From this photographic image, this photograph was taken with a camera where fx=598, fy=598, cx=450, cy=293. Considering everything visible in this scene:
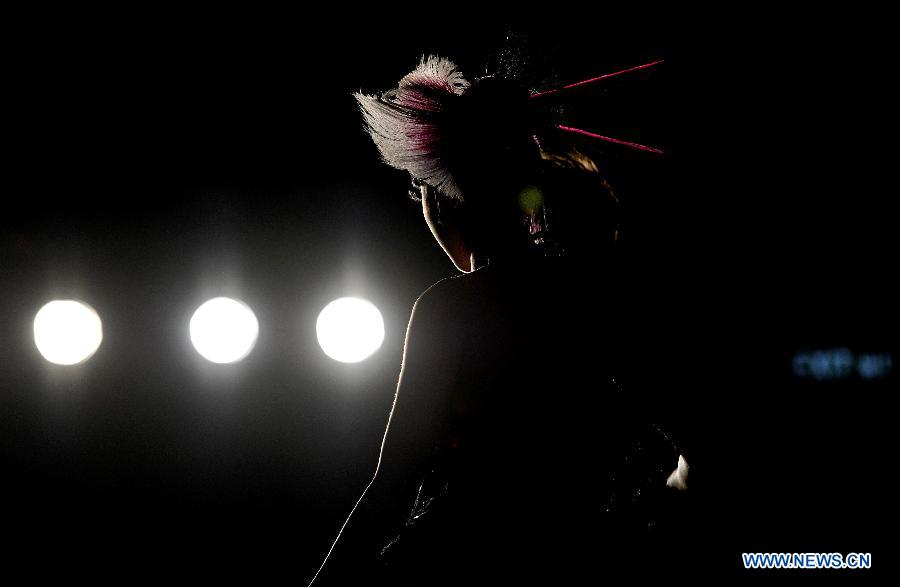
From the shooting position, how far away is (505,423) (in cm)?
81

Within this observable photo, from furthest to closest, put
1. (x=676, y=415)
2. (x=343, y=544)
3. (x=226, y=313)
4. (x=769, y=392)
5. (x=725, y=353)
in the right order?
(x=226, y=313) → (x=769, y=392) → (x=725, y=353) → (x=676, y=415) → (x=343, y=544)

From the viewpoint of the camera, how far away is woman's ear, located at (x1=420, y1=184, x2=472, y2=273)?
100cm

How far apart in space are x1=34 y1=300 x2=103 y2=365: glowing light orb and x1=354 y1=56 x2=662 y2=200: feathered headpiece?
1833mm

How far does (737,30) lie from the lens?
5.31 ft

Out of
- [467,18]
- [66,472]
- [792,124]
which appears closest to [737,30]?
[792,124]

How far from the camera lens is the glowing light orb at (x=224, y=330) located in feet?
→ 7.51

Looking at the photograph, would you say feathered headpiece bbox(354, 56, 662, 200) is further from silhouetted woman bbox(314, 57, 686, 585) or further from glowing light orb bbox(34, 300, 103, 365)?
glowing light orb bbox(34, 300, 103, 365)

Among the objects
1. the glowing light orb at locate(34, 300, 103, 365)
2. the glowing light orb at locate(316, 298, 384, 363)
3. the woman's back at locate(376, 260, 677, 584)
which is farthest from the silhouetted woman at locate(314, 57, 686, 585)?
the glowing light orb at locate(34, 300, 103, 365)

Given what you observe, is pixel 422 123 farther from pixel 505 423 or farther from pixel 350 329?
pixel 350 329

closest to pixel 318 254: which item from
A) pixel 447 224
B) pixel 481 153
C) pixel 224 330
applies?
pixel 224 330

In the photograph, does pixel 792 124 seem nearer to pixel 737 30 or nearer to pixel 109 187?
→ pixel 737 30

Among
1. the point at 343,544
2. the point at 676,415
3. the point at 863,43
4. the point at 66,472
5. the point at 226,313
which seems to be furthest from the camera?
the point at 66,472

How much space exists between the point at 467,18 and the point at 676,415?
1.20m

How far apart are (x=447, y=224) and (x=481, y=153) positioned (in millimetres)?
144
